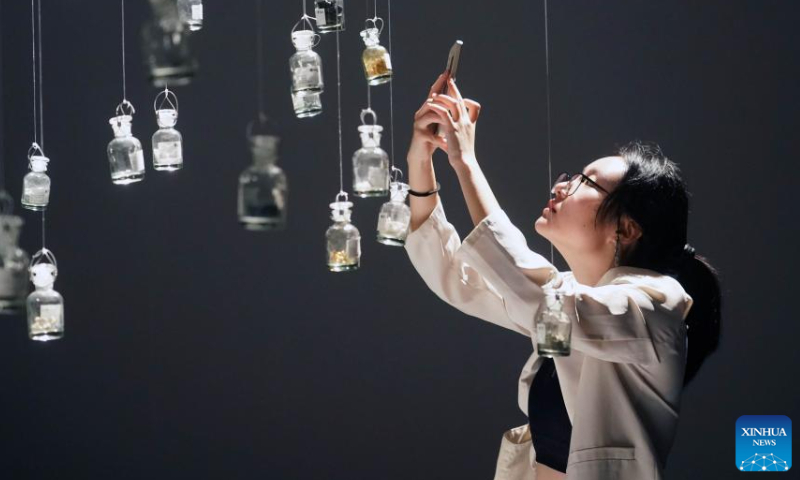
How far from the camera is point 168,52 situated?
1958 millimetres

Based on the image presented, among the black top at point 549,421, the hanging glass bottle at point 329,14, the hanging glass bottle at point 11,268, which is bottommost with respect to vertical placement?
the black top at point 549,421

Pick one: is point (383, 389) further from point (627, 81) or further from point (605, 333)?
point (605, 333)

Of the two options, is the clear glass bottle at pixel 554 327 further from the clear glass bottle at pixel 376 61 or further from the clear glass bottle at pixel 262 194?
the clear glass bottle at pixel 376 61

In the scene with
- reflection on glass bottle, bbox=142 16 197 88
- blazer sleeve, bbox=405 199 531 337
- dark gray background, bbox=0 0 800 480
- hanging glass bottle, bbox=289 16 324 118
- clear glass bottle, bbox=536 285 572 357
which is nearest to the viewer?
reflection on glass bottle, bbox=142 16 197 88

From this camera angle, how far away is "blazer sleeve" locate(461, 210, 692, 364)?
2152 mm

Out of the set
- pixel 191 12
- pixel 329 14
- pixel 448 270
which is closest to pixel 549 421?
pixel 448 270

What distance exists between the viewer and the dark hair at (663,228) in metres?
2.41

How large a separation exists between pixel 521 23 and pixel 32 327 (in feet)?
7.79

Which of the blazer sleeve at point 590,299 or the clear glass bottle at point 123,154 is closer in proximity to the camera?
the blazer sleeve at point 590,299

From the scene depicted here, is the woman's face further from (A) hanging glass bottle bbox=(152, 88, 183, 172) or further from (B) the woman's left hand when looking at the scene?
(A) hanging glass bottle bbox=(152, 88, 183, 172)

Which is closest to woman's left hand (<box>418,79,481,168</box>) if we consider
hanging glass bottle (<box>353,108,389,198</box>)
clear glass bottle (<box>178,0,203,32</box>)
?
hanging glass bottle (<box>353,108,389,198</box>)

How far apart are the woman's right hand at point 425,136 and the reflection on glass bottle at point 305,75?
0.72 feet

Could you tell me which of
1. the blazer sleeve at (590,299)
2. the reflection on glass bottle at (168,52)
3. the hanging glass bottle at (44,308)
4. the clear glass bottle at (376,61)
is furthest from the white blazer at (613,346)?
the hanging glass bottle at (44,308)

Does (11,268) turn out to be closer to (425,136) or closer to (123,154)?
(123,154)
